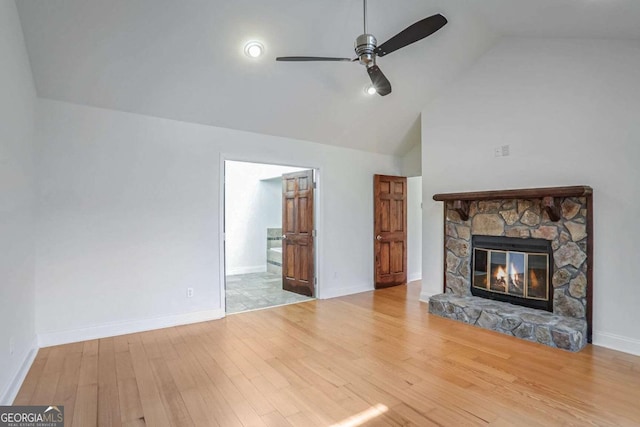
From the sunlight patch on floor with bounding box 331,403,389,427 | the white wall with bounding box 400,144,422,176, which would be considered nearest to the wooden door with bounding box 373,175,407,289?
the white wall with bounding box 400,144,422,176

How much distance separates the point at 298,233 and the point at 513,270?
3.25 meters

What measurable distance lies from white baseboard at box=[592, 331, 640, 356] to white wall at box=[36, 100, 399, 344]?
173 inches

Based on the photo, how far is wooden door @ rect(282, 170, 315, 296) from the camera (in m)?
5.45

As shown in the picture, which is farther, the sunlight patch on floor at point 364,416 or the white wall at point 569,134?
the white wall at point 569,134

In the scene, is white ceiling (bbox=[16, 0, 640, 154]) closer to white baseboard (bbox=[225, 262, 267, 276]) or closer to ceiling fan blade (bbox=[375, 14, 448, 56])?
ceiling fan blade (bbox=[375, 14, 448, 56])

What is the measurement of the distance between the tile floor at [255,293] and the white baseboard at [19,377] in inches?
83.2

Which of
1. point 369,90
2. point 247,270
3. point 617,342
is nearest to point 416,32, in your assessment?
point 369,90

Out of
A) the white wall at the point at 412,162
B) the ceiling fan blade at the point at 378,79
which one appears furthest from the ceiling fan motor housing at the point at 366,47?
the white wall at the point at 412,162

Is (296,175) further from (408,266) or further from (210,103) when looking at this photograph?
(408,266)

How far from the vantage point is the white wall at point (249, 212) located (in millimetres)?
7727

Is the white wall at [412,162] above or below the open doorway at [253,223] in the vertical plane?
above

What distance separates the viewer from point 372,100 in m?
4.72

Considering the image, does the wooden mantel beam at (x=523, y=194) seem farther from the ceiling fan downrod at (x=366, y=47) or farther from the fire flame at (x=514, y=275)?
the ceiling fan downrod at (x=366, y=47)

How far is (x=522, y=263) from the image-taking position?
405cm
